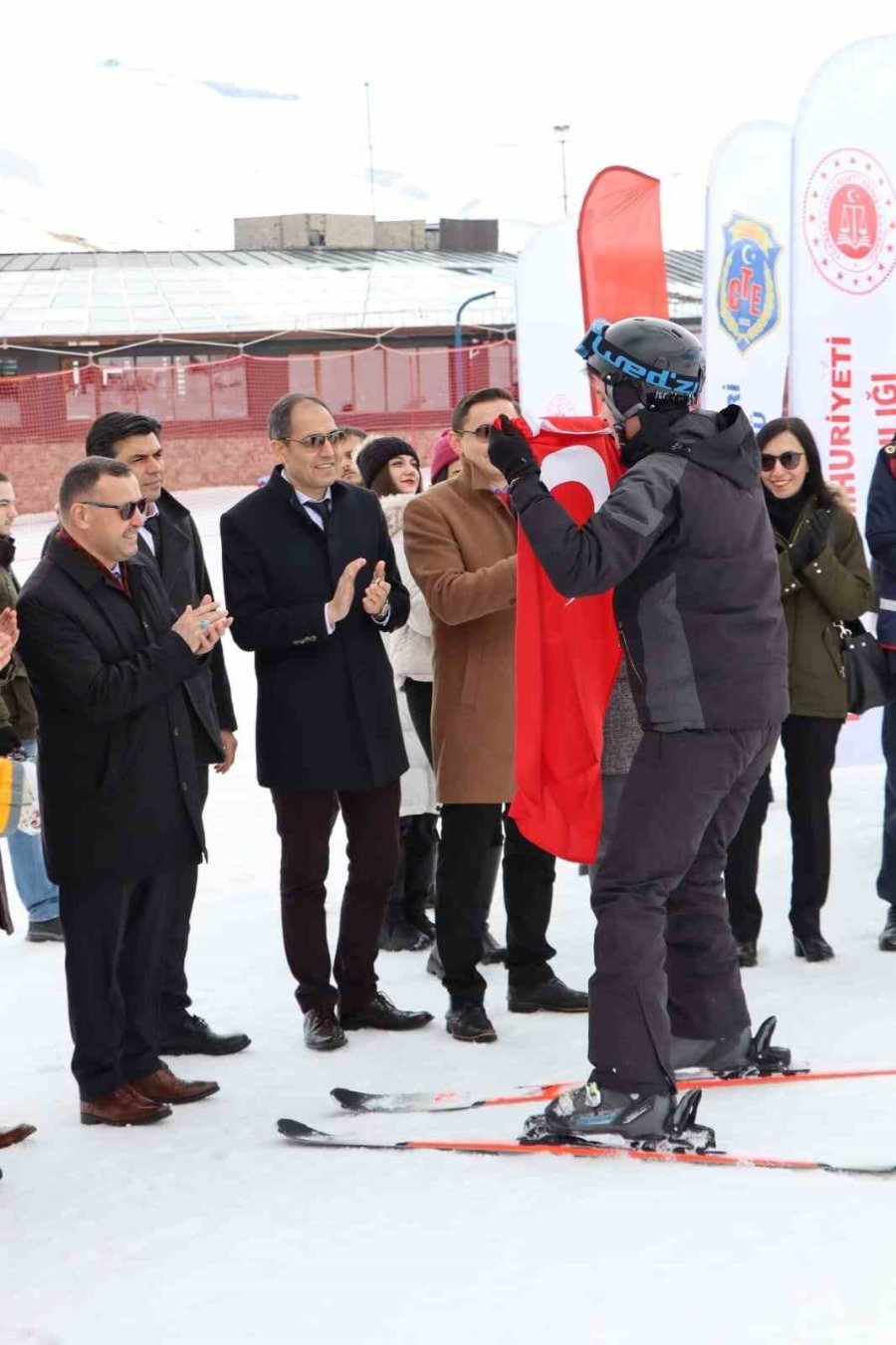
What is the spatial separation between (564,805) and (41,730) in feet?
4.24

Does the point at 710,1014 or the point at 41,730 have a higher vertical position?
the point at 41,730

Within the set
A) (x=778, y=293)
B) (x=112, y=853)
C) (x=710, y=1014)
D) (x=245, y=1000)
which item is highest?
(x=778, y=293)

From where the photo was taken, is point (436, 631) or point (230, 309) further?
point (230, 309)

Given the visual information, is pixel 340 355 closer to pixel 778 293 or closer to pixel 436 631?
pixel 778 293

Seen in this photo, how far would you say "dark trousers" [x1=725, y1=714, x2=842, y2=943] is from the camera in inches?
209

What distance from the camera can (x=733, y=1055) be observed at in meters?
4.09

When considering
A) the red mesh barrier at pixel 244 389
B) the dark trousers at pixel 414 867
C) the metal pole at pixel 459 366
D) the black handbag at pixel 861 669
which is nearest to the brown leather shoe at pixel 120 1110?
the dark trousers at pixel 414 867

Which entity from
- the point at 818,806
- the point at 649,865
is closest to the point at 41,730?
the point at 649,865

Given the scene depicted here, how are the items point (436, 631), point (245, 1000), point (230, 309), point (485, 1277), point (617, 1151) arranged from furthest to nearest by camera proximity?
1. point (230, 309)
2. point (245, 1000)
3. point (436, 631)
4. point (617, 1151)
5. point (485, 1277)

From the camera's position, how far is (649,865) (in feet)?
11.9

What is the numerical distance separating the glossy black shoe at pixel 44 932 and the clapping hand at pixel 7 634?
240 cm

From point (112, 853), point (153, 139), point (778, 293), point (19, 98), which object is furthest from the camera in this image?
point (19, 98)

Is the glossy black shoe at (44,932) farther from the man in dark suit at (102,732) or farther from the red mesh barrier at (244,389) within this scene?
the red mesh barrier at (244,389)

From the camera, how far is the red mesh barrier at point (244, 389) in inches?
999
